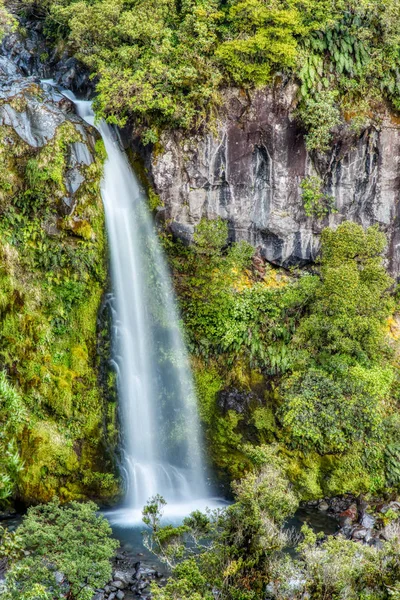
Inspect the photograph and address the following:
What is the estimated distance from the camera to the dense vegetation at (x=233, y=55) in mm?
14508

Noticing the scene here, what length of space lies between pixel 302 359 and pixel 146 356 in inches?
184

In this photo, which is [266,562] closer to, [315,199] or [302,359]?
[302,359]

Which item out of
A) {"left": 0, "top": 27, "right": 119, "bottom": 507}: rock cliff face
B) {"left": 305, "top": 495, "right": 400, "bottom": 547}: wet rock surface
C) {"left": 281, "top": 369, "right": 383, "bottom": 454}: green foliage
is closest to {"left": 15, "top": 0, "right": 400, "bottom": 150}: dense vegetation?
{"left": 0, "top": 27, "right": 119, "bottom": 507}: rock cliff face

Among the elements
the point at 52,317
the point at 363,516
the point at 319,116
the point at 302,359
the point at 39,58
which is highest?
the point at 39,58

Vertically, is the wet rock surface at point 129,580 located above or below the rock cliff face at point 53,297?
below

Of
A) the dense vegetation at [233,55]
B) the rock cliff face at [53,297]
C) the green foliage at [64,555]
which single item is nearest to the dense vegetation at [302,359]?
the rock cliff face at [53,297]

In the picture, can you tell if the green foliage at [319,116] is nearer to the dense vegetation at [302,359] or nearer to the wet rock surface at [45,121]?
the dense vegetation at [302,359]

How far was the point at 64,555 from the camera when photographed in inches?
333

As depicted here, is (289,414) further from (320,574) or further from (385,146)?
(385,146)

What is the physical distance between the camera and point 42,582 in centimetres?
817

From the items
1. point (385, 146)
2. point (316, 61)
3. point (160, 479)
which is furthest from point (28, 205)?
point (385, 146)

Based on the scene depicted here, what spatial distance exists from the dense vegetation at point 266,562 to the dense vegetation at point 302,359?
4351 mm

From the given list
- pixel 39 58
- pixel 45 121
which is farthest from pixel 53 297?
pixel 39 58

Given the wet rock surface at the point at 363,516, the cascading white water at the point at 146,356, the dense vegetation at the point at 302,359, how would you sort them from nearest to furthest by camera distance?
the wet rock surface at the point at 363,516 → the dense vegetation at the point at 302,359 → the cascading white water at the point at 146,356
